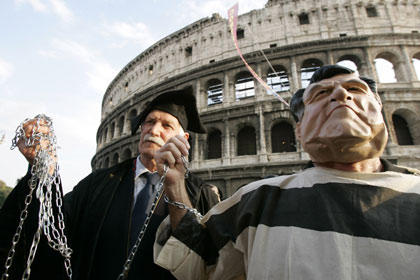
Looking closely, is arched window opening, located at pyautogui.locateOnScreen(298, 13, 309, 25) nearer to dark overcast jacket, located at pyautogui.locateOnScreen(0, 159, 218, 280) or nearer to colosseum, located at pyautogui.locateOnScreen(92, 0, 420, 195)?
colosseum, located at pyautogui.locateOnScreen(92, 0, 420, 195)

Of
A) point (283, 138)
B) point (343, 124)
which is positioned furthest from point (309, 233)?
point (283, 138)

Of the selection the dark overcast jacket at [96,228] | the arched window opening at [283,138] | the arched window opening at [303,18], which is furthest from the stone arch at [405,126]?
the dark overcast jacket at [96,228]

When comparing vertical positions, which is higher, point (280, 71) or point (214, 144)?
point (280, 71)

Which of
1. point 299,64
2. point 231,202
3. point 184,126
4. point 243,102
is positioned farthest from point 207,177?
point 231,202

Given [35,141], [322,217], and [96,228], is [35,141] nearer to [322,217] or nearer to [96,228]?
[96,228]

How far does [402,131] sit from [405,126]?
0.44 metres

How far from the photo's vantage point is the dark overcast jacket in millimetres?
1327

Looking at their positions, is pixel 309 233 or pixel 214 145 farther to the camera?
pixel 214 145

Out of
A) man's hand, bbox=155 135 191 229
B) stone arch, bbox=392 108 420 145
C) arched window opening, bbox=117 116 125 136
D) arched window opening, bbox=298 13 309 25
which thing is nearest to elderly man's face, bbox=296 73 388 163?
man's hand, bbox=155 135 191 229

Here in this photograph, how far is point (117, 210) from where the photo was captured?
69.6 inches

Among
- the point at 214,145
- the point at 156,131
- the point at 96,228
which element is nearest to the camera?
the point at 96,228

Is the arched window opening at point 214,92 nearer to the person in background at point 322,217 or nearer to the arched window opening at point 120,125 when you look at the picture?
the arched window opening at point 120,125

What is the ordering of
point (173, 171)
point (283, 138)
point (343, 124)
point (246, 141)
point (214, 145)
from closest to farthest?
point (343, 124) < point (173, 171) < point (283, 138) < point (246, 141) < point (214, 145)

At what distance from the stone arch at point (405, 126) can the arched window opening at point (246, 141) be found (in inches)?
285
